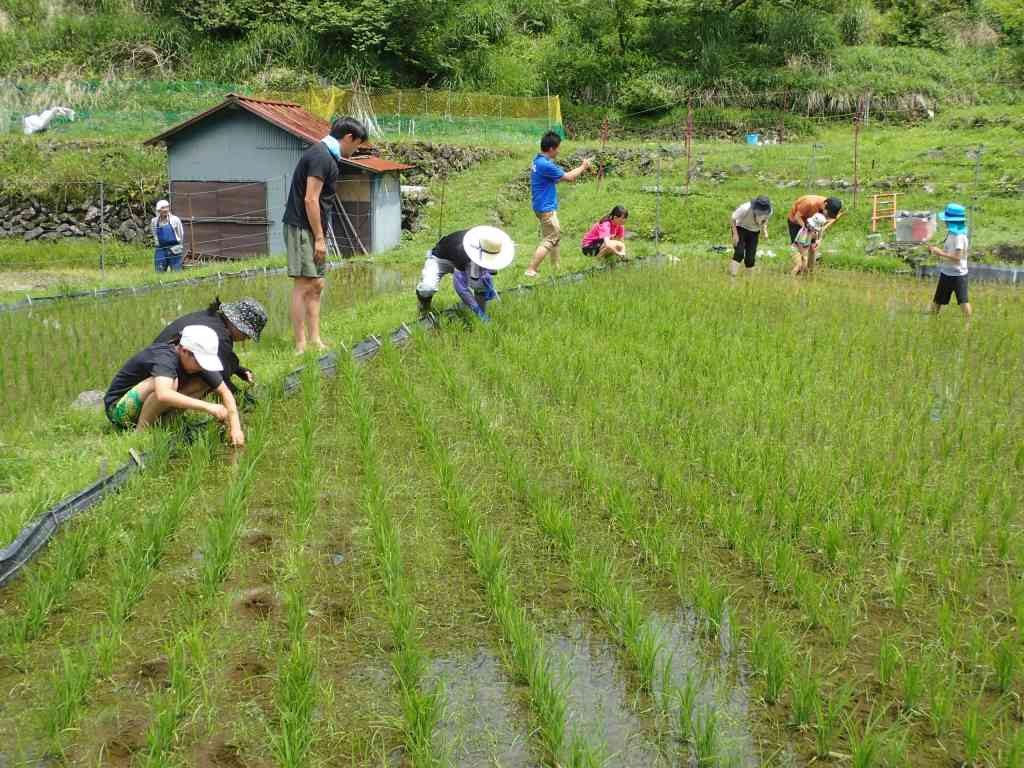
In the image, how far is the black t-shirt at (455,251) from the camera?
7.01 metres

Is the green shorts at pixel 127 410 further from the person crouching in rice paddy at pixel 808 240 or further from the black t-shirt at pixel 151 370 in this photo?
the person crouching in rice paddy at pixel 808 240

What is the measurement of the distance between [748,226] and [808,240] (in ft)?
3.13

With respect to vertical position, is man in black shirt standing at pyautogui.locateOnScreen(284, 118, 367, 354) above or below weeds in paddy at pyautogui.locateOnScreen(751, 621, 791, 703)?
above

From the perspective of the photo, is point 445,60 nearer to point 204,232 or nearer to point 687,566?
point 204,232

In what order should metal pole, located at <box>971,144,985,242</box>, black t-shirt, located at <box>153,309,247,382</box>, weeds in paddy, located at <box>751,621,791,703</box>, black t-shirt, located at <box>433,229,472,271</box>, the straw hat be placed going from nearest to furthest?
weeds in paddy, located at <box>751,621,791,703</box>
black t-shirt, located at <box>153,309,247,382</box>
the straw hat
black t-shirt, located at <box>433,229,472,271</box>
metal pole, located at <box>971,144,985,242</box>

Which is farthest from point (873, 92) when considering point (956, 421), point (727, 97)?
point (956, 421)

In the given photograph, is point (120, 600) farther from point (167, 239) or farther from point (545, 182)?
point (167, 239)

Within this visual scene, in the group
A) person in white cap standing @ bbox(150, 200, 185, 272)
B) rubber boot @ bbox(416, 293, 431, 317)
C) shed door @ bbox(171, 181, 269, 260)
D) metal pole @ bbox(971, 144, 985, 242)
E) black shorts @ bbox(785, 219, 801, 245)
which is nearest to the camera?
rubber boot @ bbox(416, 293, 431, 317)

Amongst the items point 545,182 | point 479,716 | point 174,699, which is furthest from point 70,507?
point 545,182

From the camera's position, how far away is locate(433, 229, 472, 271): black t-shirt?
7008 mm

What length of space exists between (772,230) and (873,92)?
1072 cm

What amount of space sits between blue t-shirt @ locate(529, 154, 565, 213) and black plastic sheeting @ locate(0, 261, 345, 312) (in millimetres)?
4174

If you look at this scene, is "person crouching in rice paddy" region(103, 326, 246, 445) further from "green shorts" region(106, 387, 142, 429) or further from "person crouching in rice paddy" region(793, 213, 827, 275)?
"person crouching in rice paddy" region(793, 213, 827, 275)

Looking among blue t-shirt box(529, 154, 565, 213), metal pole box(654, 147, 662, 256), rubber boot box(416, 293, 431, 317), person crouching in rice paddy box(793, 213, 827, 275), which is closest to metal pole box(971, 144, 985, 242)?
person crouching in rice paddy box(793, 213, 827, 275)
